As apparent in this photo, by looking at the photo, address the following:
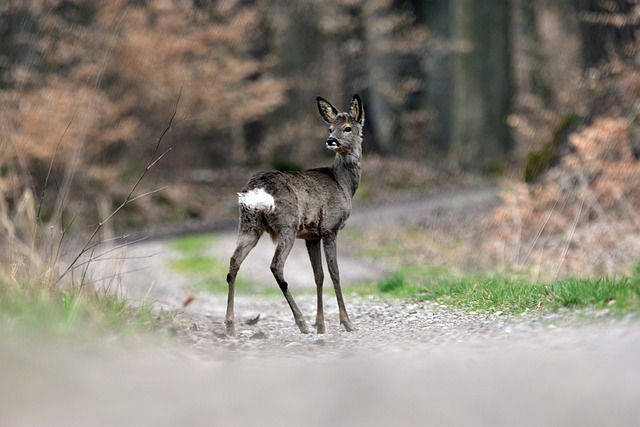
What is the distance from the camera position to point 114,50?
77.4ft

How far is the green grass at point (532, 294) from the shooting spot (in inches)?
275

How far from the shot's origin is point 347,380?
542cm

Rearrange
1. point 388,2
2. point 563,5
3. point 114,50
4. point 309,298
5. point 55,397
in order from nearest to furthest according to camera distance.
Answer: point 55,397 → point 309,298 → point 114,50 → point 388,2 → point 563,5

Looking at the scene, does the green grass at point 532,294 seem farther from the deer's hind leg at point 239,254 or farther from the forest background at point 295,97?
the forest background at point 295,97

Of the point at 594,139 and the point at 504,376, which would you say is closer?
the point at 504,376

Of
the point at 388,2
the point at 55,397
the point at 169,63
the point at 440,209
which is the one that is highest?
the point at 388,2

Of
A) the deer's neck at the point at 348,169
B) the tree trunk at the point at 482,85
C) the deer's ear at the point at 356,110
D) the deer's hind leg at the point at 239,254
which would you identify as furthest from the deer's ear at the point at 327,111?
the tree trunk at the point at 482,85

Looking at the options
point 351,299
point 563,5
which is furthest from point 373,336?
point 563,5

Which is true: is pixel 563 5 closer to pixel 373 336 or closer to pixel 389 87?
pixel 389 87

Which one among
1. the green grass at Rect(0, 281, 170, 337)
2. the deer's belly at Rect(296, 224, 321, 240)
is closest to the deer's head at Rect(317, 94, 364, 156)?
the deer's belly at Rect(296, 224, 321, 240)

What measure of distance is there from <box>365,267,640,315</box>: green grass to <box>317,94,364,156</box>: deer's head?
178 cm

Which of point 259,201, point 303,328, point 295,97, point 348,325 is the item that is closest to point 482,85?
point 295,97

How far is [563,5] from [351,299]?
2523 centimetres

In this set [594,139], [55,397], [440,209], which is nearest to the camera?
[55,397]
